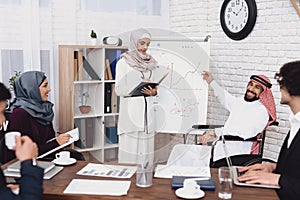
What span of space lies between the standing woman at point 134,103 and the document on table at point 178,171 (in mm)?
1178

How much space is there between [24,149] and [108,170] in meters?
0.67

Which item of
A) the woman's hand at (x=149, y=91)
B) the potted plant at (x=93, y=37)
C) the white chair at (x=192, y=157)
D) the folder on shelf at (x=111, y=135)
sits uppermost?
the potted plant at (x=93, y=37)

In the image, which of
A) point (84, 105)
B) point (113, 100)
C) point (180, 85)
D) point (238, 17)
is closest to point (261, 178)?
point (180, 85)

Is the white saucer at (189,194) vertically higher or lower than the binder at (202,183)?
lower

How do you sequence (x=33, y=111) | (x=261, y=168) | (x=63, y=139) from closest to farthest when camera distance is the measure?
(x=261, y=168) → (x=63, y=139) → (x=33, y=111)

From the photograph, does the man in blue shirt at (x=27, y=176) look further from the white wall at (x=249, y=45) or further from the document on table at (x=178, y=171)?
the white wall at (x=249, y=45)

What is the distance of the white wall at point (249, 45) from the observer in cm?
325

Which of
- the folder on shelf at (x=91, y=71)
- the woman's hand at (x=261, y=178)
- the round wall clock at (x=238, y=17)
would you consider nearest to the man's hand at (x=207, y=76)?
the round wall clock at (x=238, y=17)

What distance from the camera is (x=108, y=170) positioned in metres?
2.03

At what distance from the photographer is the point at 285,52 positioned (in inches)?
128

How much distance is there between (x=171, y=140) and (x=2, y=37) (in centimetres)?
211

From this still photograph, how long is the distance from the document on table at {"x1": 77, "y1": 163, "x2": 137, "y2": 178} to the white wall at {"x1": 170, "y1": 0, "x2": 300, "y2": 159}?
176 cm

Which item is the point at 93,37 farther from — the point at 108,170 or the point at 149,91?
the point at 108,170

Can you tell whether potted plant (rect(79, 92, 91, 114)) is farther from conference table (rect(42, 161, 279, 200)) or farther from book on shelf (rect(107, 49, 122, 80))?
conference table (rect(42, 161, 279, 200))
